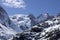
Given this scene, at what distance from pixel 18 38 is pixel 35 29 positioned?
2650 centimetres

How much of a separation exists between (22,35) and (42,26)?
119ft

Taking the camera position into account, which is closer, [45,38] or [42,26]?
[45,38]

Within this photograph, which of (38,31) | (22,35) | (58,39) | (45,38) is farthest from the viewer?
(38,31)

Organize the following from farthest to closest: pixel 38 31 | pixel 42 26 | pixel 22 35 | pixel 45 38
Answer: pixel 42 26
pixel 38 31
pixel 22 35
pixel 45 38

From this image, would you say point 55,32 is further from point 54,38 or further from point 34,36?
point 34,36

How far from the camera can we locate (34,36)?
16400 cm

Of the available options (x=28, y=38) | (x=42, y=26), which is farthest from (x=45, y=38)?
(x=42, y=26)

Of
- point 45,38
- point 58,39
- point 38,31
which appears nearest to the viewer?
point 58,39

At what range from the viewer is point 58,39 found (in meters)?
142

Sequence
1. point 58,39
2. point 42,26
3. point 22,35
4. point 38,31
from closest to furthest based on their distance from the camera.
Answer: point 58,39, point 22,35, point 38,31, point 42,26

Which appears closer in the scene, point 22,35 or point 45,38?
point 45,38

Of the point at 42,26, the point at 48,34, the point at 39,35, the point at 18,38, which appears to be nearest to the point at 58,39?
the point at 48,34

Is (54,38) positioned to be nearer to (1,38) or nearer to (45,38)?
(45,38)

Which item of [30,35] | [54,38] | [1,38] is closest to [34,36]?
[30,35]
